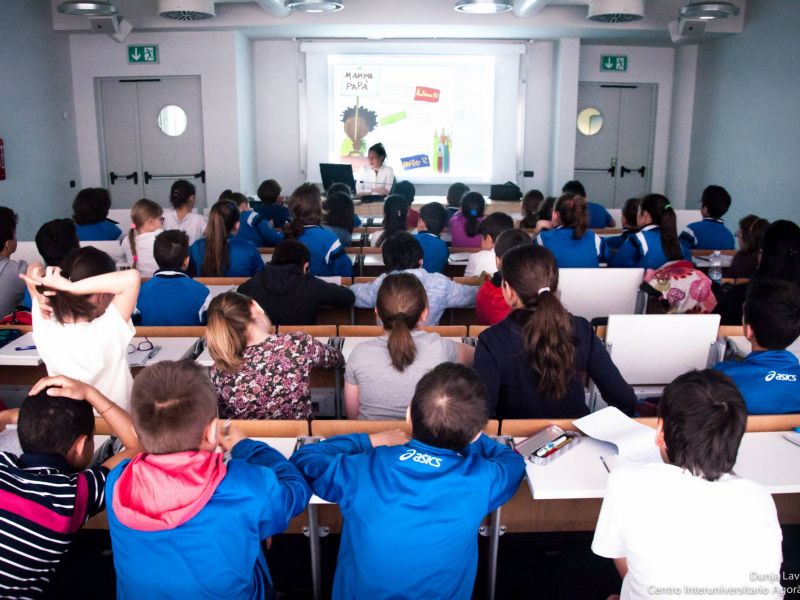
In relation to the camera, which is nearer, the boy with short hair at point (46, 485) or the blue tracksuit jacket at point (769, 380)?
the boy with short hair at point (46, 485)

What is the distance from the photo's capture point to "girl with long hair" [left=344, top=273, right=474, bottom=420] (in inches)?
105

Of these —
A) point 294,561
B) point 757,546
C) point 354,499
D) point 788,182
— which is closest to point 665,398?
point 757,546

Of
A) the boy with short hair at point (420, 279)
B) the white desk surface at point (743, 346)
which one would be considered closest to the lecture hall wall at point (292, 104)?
the white desk surface at point (743, 346)

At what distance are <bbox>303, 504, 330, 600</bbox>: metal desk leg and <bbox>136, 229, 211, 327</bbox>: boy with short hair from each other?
1.72m

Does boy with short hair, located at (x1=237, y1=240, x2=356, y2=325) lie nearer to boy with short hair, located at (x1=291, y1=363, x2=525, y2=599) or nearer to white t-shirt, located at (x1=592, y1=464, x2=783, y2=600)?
boy with short hair, located at (x1=291, y1=363, x2=525, y2=599)

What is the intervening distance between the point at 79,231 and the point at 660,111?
8236 mm

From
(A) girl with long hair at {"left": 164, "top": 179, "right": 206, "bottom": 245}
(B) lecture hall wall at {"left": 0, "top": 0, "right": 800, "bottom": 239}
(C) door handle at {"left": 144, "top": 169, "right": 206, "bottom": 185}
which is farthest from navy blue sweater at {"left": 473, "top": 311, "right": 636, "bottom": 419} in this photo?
(C) door handle at {"left": 144, "top": 169, "right": 206, "bottom": 185}

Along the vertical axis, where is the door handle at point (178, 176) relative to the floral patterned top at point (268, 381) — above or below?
above

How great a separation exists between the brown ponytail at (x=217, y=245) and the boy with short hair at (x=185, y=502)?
316 centimetres

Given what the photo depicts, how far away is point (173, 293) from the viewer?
3707 mm

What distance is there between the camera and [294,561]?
2.80 m

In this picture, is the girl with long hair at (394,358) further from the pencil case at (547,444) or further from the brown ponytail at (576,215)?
the brown ponytail at (576,215)

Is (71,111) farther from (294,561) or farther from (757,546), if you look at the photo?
(757,546)

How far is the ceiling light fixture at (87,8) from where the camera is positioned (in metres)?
6.75
